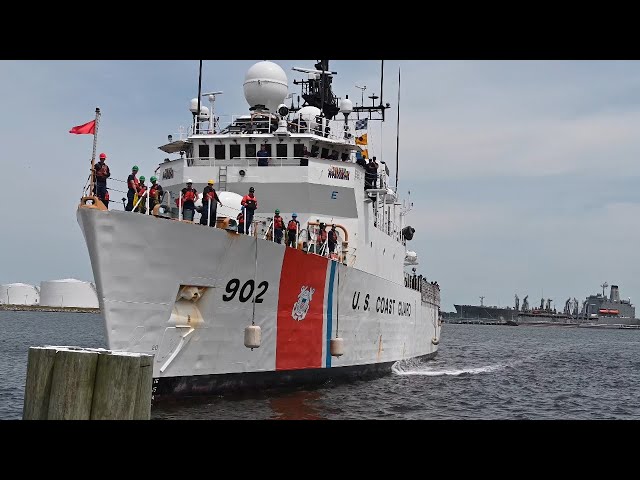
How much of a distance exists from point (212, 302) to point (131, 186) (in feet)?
8.80

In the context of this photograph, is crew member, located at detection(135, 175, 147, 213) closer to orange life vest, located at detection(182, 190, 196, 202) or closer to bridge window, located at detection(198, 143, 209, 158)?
orange life vest, located at detection(182, 190, 196, 202)

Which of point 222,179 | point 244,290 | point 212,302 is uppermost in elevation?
point 222,179

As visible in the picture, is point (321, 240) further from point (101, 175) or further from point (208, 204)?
point (101, 175)

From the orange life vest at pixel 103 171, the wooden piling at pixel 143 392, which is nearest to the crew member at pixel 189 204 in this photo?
the orange life vest at pixel 103 171

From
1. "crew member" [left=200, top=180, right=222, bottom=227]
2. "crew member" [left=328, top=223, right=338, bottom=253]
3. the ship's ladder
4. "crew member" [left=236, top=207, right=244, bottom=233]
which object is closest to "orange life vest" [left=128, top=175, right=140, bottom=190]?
"crew member" [left=200, top=180, right=222, bottom=227]

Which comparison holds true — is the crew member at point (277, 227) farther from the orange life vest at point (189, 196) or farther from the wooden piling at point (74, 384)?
the wooden piling at point (74, 384)

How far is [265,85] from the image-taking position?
21438 millimetres

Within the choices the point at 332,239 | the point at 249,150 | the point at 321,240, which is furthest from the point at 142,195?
the point at 249,150

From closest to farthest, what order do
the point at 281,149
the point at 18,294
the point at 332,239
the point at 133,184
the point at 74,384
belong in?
1. the point at 74,384
2. the point at 133,184
3. the point at 332,239
4. the point at 281,149
5. the point at 18,294

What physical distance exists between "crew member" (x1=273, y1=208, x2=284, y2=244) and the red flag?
512 cm

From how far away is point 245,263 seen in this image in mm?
14039
